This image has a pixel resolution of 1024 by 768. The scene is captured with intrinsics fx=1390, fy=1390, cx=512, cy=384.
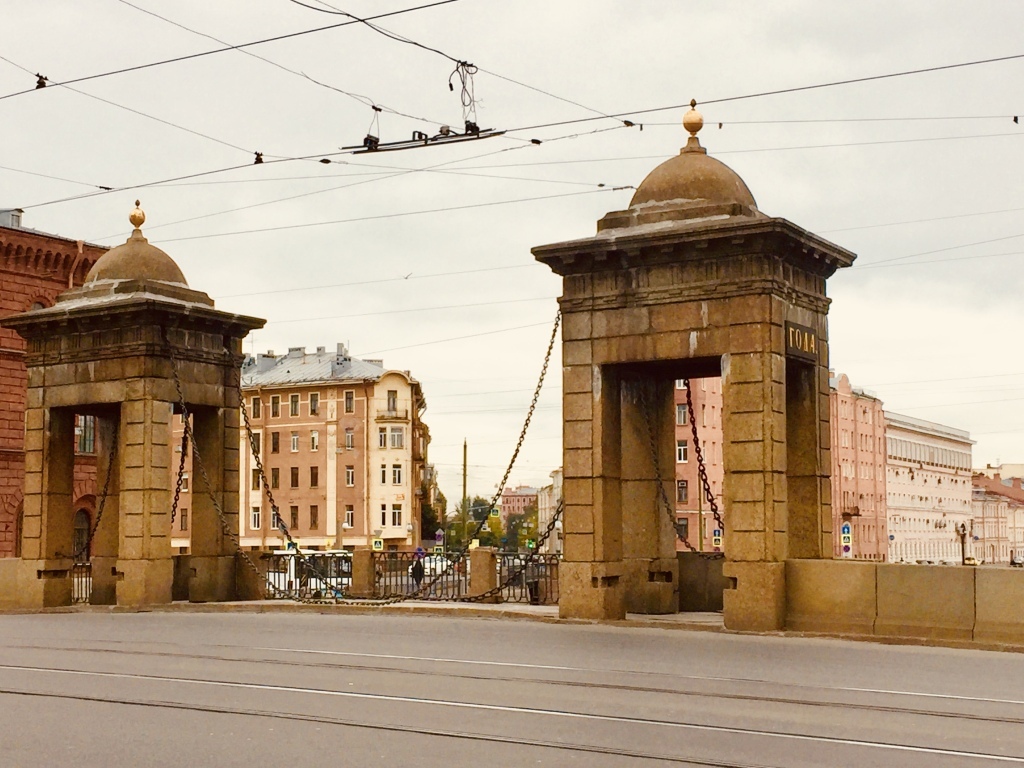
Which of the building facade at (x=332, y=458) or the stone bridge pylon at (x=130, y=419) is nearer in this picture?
the stone bridge pylon at (x=130, y=419)

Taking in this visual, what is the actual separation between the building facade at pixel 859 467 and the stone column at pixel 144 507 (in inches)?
3458

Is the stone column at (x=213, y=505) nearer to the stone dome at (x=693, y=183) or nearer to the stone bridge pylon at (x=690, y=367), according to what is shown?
the stone bridge pylon at (x=690, y=367)

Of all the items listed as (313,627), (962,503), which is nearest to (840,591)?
(313,627)

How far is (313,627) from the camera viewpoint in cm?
2166

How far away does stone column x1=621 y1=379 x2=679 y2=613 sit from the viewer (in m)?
23.3

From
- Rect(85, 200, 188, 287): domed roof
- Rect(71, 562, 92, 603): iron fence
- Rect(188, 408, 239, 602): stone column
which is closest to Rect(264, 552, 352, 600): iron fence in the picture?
Rect(188, 408, 239, 602): stone column

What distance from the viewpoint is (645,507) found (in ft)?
77.2

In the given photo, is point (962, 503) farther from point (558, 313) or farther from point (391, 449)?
point (558, 313)

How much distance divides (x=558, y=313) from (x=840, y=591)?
662 cm

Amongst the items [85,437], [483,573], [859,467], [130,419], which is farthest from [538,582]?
[859,467]

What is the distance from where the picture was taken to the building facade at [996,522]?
538ft

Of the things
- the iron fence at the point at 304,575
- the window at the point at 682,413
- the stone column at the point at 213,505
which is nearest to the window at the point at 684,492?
the window at the point at 682,413

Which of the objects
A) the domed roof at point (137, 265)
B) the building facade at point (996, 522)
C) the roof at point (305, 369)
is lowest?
the building facade at point (996, 522)

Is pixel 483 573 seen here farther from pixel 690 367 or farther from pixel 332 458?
pixel 332 458
